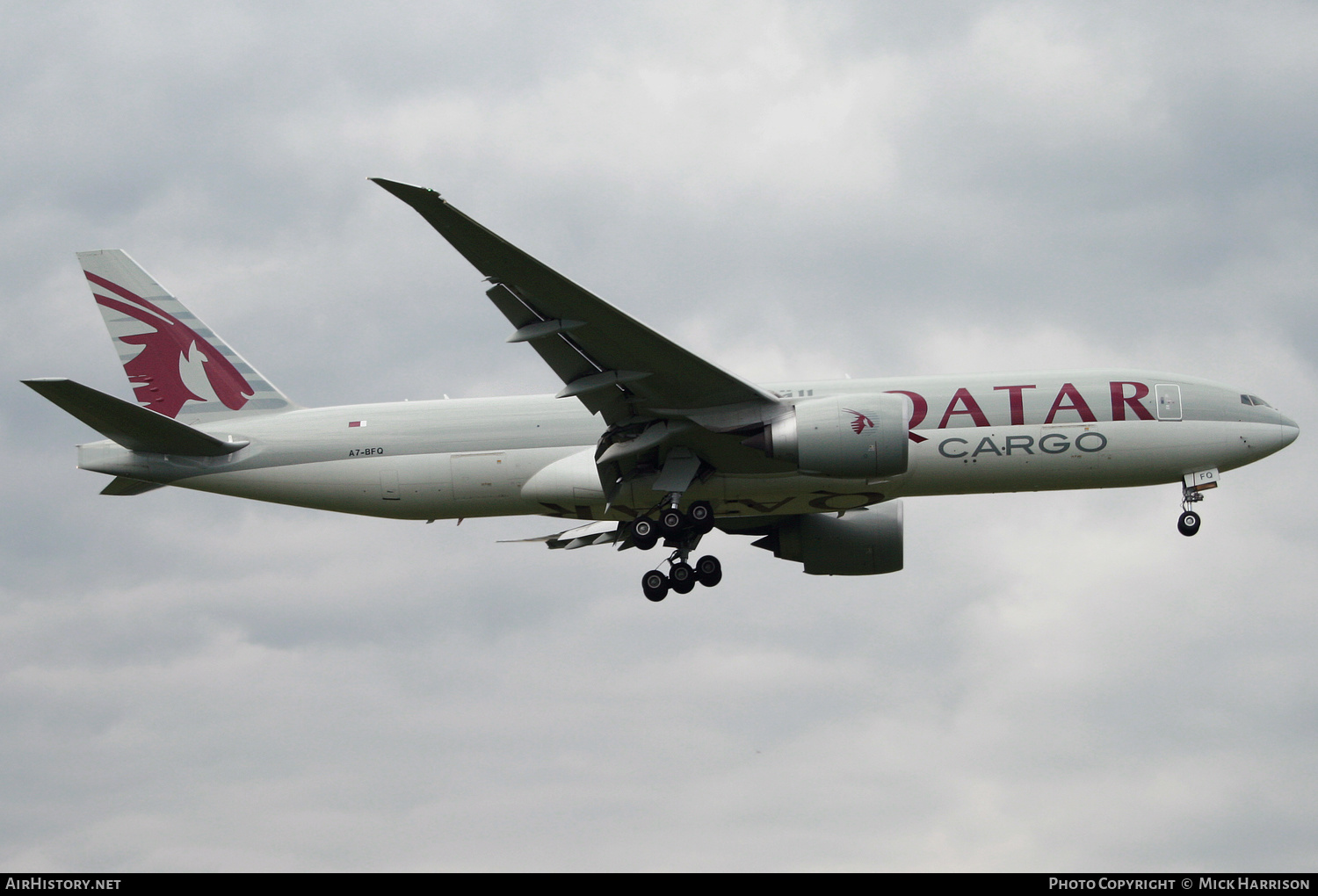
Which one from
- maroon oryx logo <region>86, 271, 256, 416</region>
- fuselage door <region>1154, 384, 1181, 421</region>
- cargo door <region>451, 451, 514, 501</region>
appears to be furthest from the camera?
maroon oryx logo <region>86, 271, 256, 416</region>

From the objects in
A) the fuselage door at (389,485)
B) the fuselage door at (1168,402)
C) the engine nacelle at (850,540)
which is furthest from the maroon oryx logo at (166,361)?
the fuselage door at (1168,402)

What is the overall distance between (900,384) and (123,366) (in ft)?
67.8

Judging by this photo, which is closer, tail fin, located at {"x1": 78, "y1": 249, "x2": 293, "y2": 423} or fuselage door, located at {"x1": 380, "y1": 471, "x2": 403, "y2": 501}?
fuselage door, located at {"x1": 380, "y1": 471, "x2": 403, "y2": 501}

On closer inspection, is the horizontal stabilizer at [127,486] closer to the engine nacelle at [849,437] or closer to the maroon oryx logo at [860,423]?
the engine nacelle at [849,437]

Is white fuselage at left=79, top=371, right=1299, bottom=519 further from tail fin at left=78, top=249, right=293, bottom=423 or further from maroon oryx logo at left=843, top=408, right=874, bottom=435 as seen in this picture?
maroon oryx logo at left=843, top=408, right=874, bottom=435

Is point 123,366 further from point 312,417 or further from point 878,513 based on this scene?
point 878,513

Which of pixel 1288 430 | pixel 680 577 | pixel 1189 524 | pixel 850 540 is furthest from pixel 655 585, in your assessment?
pixel 1288 430

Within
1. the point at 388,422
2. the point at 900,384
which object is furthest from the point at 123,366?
the point at 900,384

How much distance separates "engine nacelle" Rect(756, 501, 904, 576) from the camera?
35375 millimetres

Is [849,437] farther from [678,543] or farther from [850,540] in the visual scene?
[850,540]

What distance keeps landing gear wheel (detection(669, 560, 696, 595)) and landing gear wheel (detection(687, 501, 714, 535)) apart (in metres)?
1.63

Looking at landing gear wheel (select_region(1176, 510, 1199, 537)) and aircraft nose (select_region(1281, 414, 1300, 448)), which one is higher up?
aircraft nose (select_region(1281, 414, 1300, 448))

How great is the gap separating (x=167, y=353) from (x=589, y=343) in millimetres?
14358

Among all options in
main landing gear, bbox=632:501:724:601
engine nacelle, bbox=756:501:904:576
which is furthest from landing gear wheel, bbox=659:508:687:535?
engine nacelle, bbox=756:501:904:576
